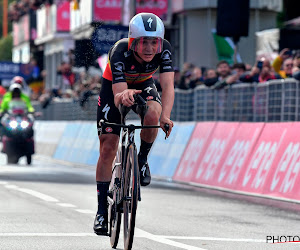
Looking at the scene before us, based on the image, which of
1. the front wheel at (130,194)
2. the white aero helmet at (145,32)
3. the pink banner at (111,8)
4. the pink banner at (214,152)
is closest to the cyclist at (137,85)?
the white aero helmet at (145,32)

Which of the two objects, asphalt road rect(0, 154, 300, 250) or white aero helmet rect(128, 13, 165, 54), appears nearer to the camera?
white aero helmet rect(128, 13, 165, 54)

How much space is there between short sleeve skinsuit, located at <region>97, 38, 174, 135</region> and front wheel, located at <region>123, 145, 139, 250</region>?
0.60 meters

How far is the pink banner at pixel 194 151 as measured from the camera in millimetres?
17328

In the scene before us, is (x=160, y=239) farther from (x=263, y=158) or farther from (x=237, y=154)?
(x=237, y=154)

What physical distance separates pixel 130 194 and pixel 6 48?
93.2 metres

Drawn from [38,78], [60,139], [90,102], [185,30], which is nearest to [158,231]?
[90,102]

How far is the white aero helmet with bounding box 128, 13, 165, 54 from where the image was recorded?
858 cm

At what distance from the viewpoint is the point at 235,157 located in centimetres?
1576

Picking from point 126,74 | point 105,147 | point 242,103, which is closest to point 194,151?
point 242,103

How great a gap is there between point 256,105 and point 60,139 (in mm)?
12481

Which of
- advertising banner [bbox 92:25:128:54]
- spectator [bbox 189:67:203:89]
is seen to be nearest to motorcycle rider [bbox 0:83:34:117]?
advertising banner [bbox 92:25:128:54]

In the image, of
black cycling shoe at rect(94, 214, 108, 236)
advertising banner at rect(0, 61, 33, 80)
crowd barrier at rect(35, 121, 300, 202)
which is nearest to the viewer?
black cycling shoe at rect(94, 214, 108, 236)

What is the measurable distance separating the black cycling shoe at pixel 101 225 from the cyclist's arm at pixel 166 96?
115 centimetres

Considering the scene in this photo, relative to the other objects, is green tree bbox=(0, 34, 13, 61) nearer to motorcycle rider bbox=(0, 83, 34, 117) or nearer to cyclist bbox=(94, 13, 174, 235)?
motorcycle rider bbox=(0, 83, 34, 117)
